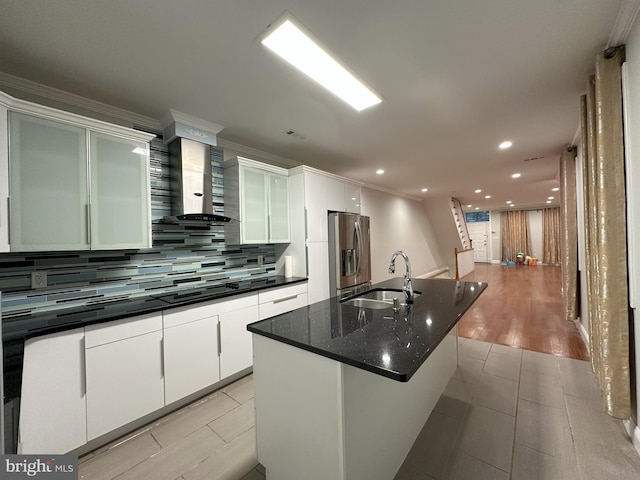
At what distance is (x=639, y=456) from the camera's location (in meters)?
1.47

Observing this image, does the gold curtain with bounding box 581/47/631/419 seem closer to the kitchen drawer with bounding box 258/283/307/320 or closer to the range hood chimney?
the kitchen drawer with bounding box 258/283/307/320

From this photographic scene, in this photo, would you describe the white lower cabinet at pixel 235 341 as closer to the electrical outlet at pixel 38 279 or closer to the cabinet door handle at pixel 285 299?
the cabinet door handle at pixel 285 299

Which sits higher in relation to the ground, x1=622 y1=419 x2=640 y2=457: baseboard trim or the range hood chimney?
the range hood chimney

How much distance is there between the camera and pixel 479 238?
37.1 ft

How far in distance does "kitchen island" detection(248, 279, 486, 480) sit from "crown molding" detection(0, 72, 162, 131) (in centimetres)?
221

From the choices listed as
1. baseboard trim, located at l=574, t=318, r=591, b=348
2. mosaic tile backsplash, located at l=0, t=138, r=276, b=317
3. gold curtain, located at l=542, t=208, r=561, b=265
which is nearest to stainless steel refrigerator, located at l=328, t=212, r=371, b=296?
mosaic tile backsplash, located at l=0, t=138, r=276, b=317

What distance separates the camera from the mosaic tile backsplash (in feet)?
5.71

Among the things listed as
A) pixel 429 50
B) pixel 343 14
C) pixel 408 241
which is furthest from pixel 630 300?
pixel 408 241

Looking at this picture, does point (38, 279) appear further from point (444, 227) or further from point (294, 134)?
point (444, 227)

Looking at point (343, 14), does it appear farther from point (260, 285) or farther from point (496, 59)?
point (260, 285)

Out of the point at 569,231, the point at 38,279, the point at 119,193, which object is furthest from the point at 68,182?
the point at 569,231

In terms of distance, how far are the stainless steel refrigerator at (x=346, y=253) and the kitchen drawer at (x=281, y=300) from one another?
1.97 feet

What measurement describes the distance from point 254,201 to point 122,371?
6.08 ft

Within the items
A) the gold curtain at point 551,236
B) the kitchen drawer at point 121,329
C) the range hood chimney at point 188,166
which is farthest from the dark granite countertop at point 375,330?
the gold curtain at point 551,236
